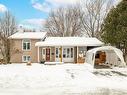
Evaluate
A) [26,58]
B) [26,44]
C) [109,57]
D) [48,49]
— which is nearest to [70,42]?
[48,49]

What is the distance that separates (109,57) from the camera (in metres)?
32.9

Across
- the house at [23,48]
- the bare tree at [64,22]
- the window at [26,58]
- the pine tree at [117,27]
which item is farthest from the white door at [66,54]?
the bare tree at [64,22]

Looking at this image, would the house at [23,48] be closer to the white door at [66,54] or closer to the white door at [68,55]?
the white door at [66,54]

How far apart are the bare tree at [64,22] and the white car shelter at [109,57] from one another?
58.6 ft

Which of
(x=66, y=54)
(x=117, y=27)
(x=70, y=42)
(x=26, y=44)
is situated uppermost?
(x=117, y=27)

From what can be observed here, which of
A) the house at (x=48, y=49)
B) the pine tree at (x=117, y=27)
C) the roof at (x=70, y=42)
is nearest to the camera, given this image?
the pine tree at (x=117, y=27)

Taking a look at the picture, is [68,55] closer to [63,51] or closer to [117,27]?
[63,51]

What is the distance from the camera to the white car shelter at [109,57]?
88.0 feet

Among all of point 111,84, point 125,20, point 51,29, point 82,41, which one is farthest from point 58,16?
point 111,84

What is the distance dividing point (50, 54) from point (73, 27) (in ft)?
58.3

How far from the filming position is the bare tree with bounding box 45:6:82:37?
170 feet

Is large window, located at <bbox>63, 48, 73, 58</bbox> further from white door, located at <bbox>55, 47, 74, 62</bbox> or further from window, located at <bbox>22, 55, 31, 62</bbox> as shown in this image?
window, located at <bbox>22, 55, 31, 62</bbox>

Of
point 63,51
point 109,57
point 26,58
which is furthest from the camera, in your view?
point 26,58

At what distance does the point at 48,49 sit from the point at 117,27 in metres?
10.5
